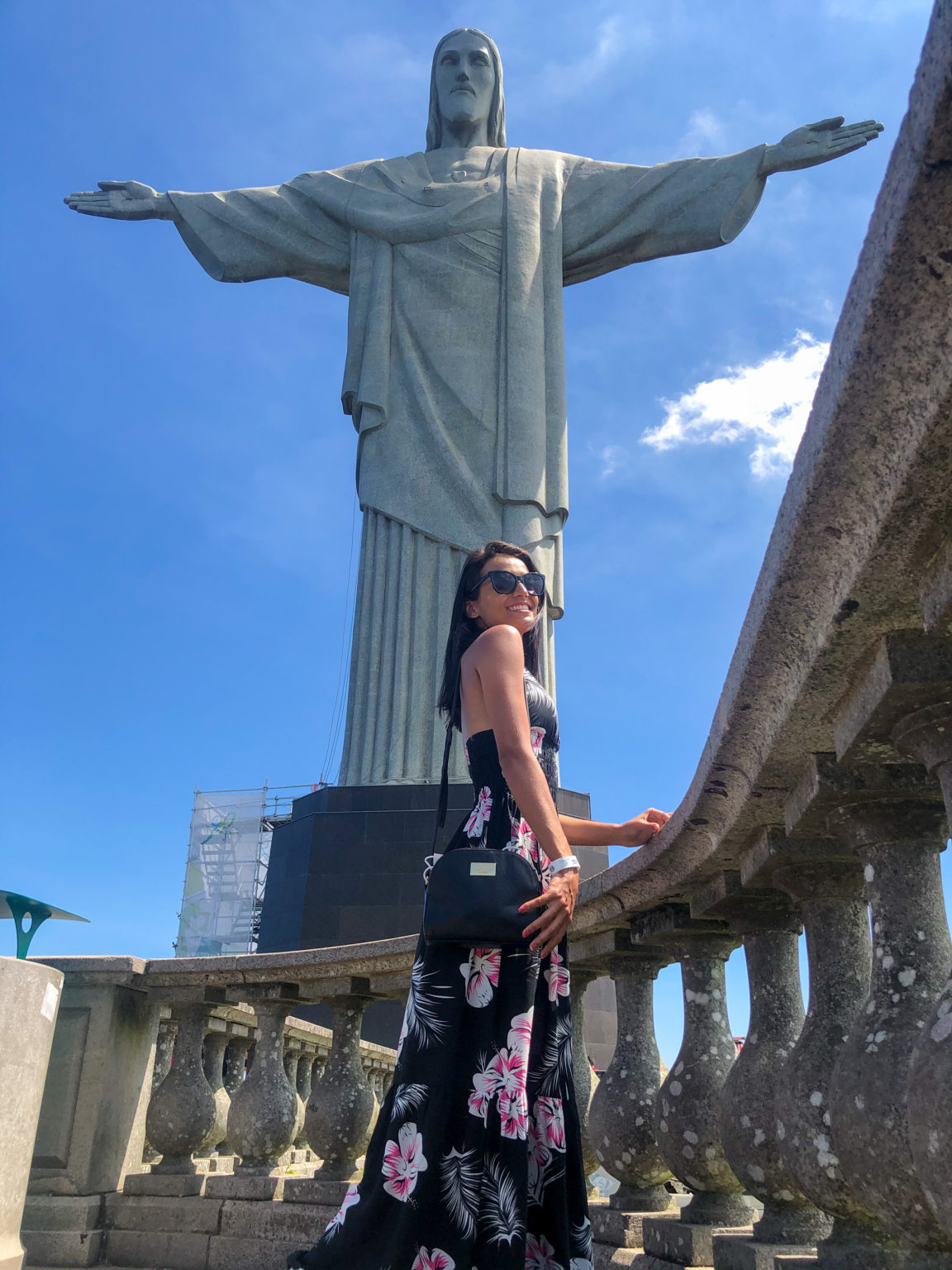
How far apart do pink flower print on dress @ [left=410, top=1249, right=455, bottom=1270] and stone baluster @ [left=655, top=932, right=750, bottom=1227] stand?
679mm

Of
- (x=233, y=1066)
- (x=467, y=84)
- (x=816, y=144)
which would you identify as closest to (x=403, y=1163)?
(x=233, y=1066)

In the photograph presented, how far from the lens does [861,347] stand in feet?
3.84

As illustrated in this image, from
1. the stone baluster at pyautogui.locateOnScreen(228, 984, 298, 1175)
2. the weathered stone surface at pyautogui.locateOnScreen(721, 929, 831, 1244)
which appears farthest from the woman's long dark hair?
the stone baluster at pyautogui.locateOnScreen(228, 984, 298, 1175)

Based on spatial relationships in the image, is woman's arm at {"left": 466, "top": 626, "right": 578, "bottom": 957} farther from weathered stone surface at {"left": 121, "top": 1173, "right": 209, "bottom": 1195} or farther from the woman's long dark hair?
→ weathered stone surface at {"left": 121, "top": 1173, "right": 209, "bottom": 1195}

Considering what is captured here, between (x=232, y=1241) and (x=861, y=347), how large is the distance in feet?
11.7

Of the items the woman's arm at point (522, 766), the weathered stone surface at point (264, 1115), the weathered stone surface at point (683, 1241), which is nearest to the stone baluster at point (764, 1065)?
the weathered stone surface at point (683, 1241)

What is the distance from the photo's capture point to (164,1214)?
3.59 meters

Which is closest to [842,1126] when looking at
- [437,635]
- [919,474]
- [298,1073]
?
[919,474]

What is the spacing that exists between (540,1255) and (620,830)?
3.31ft

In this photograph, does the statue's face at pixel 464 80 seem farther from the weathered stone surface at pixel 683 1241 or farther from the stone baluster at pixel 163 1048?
the weathered stone surface at pixel 683 1241

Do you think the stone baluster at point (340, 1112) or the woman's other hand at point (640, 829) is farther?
the stone baluster at point (340, 1112)

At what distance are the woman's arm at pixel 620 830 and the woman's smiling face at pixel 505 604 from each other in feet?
1.71

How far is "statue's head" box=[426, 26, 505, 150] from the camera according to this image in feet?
36.7

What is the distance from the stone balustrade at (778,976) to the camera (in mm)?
1245
